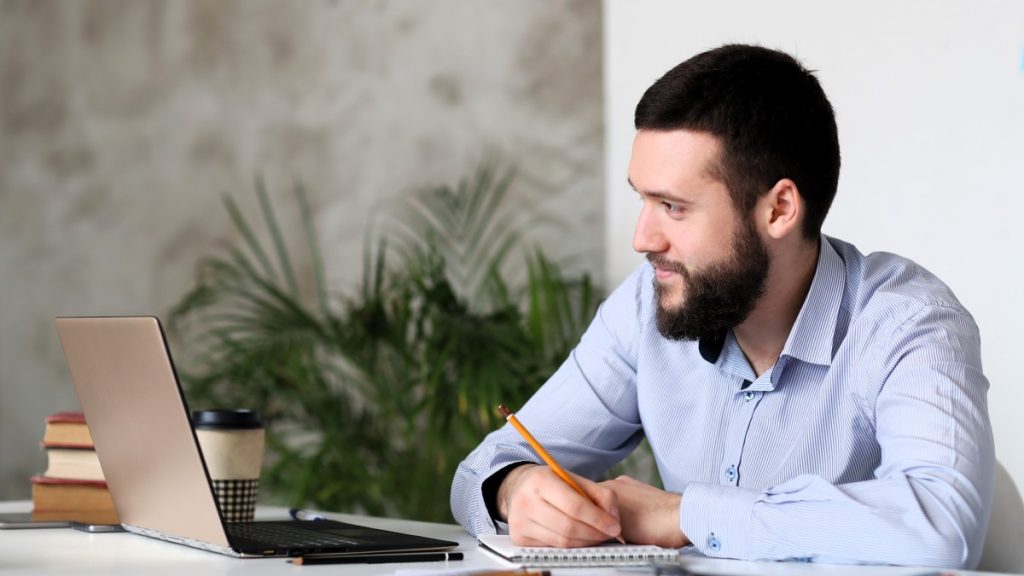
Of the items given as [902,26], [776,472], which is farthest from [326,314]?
[776,472]

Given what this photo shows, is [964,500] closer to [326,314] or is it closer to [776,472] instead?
[776,472]

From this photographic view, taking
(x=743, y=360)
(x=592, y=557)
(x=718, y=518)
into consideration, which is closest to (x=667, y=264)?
(x=743, y=360)

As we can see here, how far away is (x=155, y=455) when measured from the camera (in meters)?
1.46

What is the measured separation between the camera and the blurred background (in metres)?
2.47

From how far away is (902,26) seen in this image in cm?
252

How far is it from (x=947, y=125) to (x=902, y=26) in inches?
9.7

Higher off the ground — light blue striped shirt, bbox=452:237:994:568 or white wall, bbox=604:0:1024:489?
white wall, bbox=604:0:1024:489

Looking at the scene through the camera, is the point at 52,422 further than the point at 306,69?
No

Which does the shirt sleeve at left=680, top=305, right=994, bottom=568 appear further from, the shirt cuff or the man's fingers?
the man's fingers

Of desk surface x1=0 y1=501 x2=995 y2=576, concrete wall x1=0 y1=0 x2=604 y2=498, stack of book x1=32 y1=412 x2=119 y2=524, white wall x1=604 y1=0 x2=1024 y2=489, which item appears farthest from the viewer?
concrete wall x1=0 y1=0 x2=604 y2=498

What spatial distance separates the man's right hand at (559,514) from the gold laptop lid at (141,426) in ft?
1.17

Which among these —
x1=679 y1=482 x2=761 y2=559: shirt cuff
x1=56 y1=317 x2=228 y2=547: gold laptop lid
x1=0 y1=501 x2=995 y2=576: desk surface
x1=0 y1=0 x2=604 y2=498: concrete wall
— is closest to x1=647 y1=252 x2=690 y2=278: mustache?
x1=679 y1=482 x2=761 y2=559: shirt cuff

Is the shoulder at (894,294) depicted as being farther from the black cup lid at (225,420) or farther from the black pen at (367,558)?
the black cup lid at (225,420)

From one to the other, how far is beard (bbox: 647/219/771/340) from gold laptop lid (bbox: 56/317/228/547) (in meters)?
0.74
